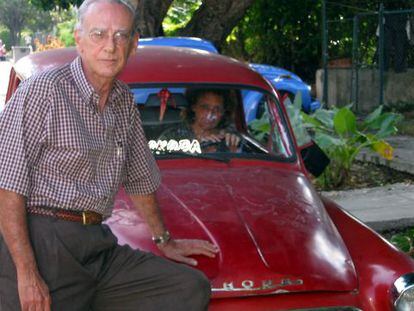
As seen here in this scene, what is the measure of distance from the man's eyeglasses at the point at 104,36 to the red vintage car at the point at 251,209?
95 centimetres

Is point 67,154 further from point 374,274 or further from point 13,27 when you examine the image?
point 13,27

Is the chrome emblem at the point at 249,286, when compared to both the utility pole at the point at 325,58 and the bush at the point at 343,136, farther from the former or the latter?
the utility pole at the point at 325,58

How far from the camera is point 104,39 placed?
2.86m

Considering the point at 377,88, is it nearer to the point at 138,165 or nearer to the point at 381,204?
the point at 381,204

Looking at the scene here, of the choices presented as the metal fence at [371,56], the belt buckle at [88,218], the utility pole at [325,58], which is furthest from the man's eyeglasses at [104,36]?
the utility pole at [325,58]

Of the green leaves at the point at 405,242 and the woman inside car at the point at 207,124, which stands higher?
the woman inside car at the point at 207,124

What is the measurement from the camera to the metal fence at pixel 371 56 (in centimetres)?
1499

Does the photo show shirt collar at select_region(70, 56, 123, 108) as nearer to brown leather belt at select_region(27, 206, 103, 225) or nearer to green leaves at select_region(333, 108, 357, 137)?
brown leather belt at select_region(27, 206, 103, 225)

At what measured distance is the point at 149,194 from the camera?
3291mm

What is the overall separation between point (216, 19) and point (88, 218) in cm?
1084

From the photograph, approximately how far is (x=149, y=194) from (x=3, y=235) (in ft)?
2.52

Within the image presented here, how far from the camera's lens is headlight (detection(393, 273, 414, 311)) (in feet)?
10.6

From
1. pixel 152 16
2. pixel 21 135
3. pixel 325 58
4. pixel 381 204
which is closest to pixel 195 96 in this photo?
pixel 21 135

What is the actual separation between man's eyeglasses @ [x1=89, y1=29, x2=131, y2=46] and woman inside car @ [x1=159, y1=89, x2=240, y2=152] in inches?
61.2
